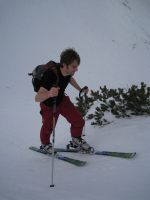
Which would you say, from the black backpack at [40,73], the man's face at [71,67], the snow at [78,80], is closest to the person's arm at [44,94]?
the black backpack at [40,73]

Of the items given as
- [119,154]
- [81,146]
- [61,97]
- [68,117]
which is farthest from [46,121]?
[119,154]

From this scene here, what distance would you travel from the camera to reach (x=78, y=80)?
40.1 ft

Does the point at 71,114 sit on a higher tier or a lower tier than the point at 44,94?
lower

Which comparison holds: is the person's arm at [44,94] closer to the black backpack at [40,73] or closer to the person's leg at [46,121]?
the black backpack at [40,73]

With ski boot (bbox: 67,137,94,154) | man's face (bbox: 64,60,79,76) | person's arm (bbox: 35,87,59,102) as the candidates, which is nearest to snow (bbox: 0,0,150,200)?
ski boot (bbox: 67,137,94,154)

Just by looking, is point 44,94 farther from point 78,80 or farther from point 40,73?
point 78,80

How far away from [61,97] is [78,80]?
7.55 meters

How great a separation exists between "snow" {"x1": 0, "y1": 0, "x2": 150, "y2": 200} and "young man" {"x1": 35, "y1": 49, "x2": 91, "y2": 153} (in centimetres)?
38

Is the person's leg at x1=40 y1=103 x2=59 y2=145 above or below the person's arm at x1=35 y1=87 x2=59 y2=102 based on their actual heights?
below

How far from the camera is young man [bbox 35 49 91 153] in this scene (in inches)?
168

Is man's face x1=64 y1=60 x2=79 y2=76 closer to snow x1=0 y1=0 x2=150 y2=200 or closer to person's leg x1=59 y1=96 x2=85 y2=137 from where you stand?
person's leg x1=59 y1=96 x2=85 y2=137

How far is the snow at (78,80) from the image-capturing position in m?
3.46

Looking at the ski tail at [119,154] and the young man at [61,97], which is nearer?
the ski tail at [119,154]

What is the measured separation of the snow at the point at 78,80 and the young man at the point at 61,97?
0.38 m
